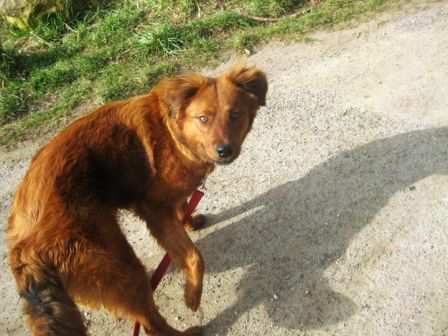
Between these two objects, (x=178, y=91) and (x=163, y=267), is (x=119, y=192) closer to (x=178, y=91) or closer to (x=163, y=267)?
(x=163, y=267)

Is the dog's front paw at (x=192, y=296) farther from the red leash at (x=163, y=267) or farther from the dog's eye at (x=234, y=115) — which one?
the dog's eye at (x=234, y=115)

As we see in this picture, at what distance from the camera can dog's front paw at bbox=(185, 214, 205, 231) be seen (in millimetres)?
4388

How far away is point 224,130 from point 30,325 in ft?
6.07

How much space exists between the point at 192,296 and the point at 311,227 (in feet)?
4.27

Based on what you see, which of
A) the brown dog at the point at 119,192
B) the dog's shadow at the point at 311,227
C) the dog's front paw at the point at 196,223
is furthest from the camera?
the dog's front paw at the point at 196,223

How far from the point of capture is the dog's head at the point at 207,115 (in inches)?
136

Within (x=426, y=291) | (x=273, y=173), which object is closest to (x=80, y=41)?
(x=273, y=173)

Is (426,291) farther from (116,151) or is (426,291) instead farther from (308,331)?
(116,151)

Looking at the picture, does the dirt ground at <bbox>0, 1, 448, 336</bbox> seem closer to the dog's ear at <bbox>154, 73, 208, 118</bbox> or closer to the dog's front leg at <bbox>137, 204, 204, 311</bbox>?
the dog's front leg at <bbox>137, 204, 204, 311</bbox>

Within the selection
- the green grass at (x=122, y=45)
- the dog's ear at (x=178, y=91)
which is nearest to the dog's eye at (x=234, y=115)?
the dog's ear at (x=178, y=91)

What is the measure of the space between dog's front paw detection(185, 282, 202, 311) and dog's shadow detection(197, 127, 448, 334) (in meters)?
0.22

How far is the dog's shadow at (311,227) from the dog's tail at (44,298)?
140 cm

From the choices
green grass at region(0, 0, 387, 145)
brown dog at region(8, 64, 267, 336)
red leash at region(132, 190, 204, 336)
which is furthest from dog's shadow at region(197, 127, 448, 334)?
green grass at region(0, 0, 387, 145)

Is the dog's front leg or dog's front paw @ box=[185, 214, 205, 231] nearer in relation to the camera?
the dog's front leg
